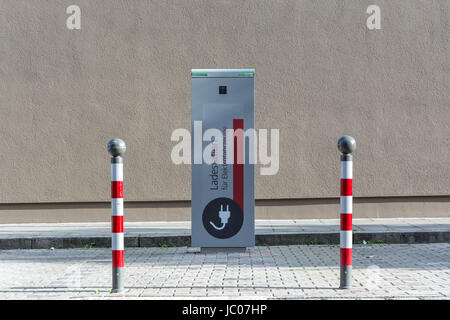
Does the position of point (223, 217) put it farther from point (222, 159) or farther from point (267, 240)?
point (267, 240)

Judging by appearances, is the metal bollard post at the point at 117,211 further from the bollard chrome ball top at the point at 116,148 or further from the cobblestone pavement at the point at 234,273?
the cobblestone pavement at the point at 234,273

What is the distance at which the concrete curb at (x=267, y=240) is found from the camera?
8.83m

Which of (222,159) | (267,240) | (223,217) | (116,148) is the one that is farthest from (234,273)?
(267,240)

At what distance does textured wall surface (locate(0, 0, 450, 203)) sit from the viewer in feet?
35.1

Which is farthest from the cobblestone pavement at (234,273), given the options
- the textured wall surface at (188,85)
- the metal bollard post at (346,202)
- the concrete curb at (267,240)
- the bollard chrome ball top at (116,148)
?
the textured wall surface at (188,85)

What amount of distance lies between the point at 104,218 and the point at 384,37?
5.40 metres

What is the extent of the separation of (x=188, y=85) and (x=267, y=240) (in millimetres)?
3166

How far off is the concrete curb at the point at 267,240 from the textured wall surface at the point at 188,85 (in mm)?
1964

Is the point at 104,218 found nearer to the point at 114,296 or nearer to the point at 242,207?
the point at 242,207

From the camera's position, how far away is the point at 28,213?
1076 cm

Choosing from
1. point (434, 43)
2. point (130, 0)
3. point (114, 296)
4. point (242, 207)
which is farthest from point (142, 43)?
point (114, 296)

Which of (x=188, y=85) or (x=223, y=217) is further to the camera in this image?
(x=188, y=85)

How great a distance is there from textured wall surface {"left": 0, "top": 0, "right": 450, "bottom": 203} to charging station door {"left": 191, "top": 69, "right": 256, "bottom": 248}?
118 inches

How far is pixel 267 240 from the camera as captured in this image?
8836 millimetres
